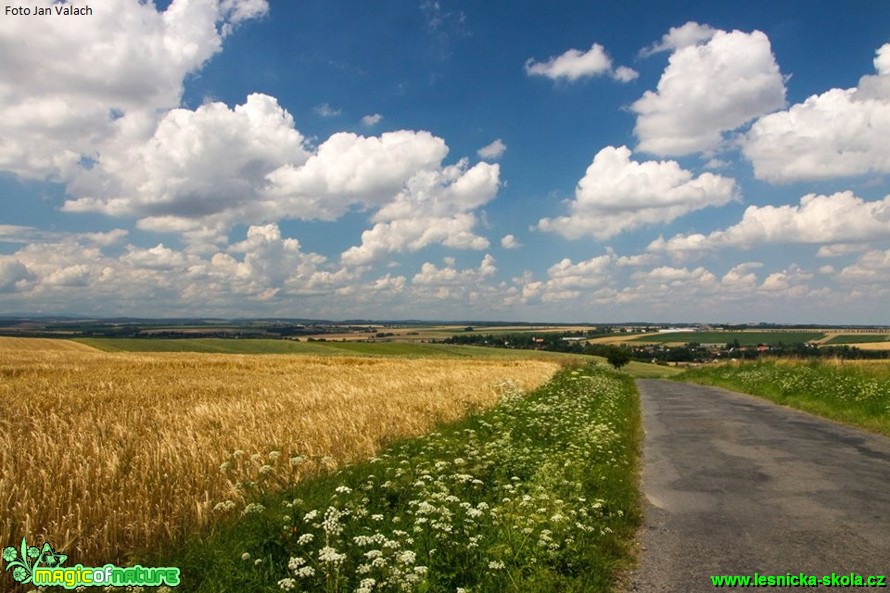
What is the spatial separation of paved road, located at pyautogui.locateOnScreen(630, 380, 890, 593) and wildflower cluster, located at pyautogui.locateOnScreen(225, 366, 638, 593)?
58 cm

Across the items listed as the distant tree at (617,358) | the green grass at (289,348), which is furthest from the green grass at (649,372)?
the green grass at (289,348)

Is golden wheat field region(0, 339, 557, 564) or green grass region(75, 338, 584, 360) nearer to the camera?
golden wheat field region(0, 339, 557, 564)

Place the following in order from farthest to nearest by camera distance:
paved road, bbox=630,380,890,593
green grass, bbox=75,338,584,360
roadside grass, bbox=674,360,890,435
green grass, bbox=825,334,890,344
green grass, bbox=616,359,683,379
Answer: green grass, bbox=825,334,890,344
green grass, bbox=75,338,584,360
green grass, bbox=616,359,683,379
roadside grass, bbox=674,360,890,435
paved road, bbox=630,380,890,593

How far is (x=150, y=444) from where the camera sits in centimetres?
920

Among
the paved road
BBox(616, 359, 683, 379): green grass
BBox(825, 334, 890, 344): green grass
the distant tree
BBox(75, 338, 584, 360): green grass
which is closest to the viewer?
the paved road

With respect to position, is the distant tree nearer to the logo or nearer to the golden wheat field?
the golden wheat field

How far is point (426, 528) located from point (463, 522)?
0.55m

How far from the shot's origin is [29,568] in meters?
5.36

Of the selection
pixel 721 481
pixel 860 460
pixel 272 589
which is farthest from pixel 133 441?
pixel 860 460

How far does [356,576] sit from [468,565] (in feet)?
3.67

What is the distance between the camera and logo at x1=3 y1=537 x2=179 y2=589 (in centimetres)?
521

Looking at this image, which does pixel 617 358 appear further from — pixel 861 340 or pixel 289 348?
pixel 861 340

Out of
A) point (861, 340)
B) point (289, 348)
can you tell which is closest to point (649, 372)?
point (289, 348)

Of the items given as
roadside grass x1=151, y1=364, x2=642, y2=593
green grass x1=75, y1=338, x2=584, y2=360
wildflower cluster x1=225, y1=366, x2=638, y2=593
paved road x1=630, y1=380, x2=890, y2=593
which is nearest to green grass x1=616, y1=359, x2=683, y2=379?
green grass x1=75, y1=338, x2=584, y2=360
